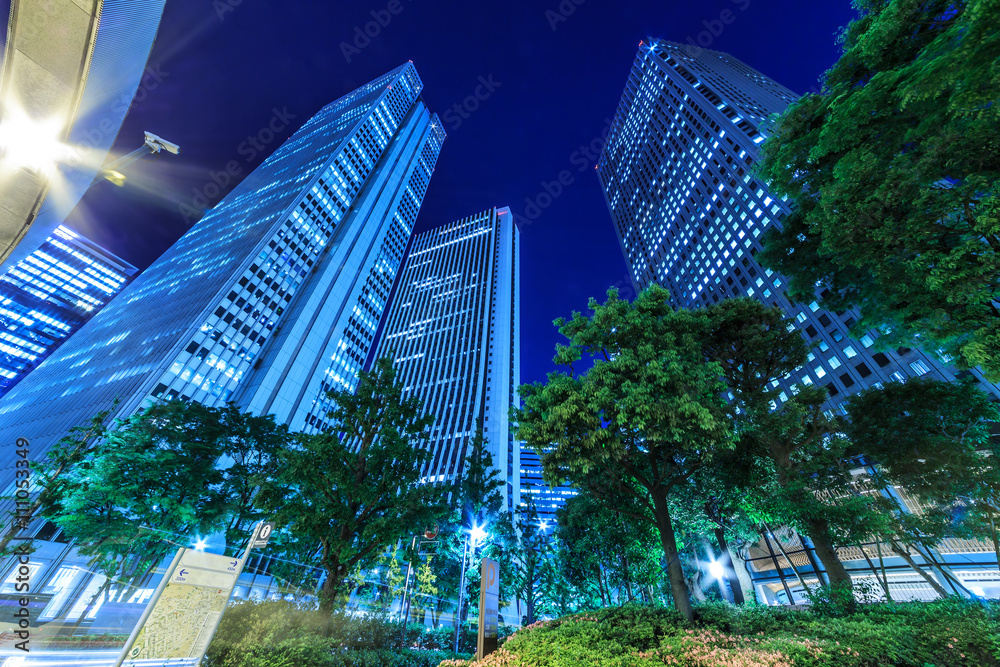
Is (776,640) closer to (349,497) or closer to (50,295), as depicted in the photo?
(349,497)

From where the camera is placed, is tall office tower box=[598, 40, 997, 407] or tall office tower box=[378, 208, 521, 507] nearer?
tall office tower box=[598, 40, 997, 407]

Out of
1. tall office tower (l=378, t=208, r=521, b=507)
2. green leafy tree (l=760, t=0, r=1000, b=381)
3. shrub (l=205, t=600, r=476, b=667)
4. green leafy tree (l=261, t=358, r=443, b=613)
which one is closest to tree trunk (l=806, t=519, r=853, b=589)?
green leafy tree (l=760, t=0, r=1000, b=381)

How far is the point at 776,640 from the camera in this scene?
7.53 meters

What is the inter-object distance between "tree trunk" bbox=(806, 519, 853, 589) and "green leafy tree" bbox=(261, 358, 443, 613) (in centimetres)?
1349

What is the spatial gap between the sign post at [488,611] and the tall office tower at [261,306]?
150 feet

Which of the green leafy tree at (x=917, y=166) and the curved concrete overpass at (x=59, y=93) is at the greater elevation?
the green leafy tree at (x=917, y=166)

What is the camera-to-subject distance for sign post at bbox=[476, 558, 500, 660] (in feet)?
33.8

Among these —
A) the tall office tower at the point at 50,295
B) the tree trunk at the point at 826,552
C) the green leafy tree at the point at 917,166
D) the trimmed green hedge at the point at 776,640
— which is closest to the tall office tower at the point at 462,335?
the tree trunk at the point at 826,552

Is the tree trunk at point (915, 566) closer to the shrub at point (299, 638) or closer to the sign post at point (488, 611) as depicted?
the sign post at point (488, 611)

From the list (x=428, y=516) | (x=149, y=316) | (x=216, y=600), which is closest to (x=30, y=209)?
(x=216, y=600)

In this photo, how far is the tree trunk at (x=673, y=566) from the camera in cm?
Answer: 1050

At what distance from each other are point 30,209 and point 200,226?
9270 cm

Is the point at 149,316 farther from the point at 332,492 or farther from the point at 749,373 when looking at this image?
the point at 749,373

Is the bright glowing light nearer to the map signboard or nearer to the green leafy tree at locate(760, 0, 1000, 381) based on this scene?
the map signboard
